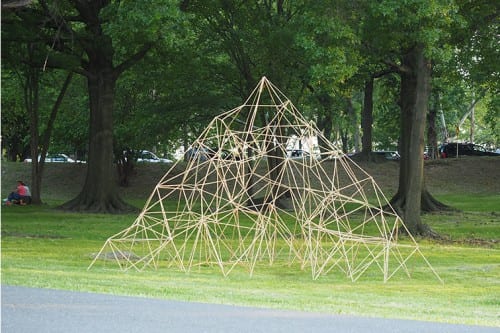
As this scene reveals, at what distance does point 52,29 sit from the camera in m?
32.1

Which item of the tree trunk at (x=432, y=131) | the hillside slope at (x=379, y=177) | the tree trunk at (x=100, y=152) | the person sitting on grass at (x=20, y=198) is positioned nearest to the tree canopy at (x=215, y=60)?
the tree trunk at (x=100, y=152)

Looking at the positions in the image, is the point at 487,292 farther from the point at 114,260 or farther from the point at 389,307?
the point at 114,260

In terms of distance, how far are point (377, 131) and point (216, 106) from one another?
29203 mm

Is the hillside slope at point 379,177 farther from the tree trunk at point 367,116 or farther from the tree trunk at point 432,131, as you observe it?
the tree trunk at point 432,131

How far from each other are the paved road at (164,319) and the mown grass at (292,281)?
712mm

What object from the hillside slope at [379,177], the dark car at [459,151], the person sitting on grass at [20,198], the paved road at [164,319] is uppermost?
the dark car at [459,151]

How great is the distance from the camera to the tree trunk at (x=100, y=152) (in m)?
32.1

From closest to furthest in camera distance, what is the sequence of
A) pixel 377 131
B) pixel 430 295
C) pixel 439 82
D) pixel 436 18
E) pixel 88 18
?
pixel 430 295 → pixel 436 18 → pixel 88 18 → pixel 439 82 → pixel 377 131

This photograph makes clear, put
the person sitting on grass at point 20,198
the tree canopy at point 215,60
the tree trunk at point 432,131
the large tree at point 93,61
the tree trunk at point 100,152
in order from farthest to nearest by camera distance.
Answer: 1. the tree trunk at point 432,131
2. the person sitting on grass at point 20,198
3. the tree trunk at point 100,152
4. the large tree at point 93,61
5. the tree canopy at point 215,60

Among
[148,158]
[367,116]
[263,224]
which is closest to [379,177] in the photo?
[367,116]

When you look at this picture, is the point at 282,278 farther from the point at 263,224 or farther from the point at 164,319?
the point at 164,319

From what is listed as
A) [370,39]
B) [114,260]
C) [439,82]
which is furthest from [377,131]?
[114,260]

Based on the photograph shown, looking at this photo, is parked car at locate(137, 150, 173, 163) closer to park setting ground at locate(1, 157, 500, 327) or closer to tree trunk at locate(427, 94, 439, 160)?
tree trunk at locate(427, 94, 439, 160)

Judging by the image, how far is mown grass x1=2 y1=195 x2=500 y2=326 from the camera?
443 inches
